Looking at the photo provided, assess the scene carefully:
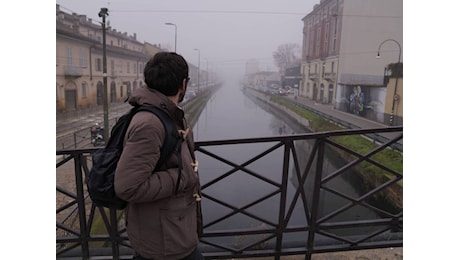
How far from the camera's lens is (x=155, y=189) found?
0.98 m

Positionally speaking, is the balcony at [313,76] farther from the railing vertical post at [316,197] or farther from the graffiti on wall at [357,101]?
the railing vertical post at [316,197]

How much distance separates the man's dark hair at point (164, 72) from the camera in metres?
1.06

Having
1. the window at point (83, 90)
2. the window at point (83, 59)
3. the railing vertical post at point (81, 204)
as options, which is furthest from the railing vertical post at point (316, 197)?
the window at point (83, 90)

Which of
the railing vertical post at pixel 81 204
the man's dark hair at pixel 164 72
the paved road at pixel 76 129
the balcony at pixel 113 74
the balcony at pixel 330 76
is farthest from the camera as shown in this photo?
the balcony at pixel 330 76

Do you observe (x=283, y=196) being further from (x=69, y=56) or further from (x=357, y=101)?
(x=357, y=101)

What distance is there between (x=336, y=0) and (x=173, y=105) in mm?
25174

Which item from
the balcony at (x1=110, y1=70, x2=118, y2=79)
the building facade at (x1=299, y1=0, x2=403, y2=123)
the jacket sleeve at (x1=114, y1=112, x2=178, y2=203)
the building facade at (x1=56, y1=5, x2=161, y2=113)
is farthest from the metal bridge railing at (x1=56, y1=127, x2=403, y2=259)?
the building facade at (x1=299, y1=0, x2=403, y2=123)

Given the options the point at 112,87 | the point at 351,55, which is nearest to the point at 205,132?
the point at 112,87

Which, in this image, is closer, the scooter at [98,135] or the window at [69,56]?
the scooter at [98,135]

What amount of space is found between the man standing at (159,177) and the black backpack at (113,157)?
22mm

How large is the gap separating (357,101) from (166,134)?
1874 centimetres

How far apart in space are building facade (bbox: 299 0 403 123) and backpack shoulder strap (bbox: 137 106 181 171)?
40.3 feet

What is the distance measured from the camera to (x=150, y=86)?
3.53ft

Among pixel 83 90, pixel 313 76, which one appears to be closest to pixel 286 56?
pixel 313 76
